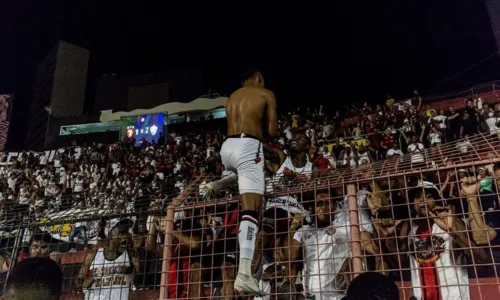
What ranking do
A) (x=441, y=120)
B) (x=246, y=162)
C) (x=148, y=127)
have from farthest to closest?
(x=148, y=127)
(x=441, y=120)
(x=246, y=162)

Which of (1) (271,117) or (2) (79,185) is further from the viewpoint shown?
(2) (79,185)

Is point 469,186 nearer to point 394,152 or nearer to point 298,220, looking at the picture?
point 298,220

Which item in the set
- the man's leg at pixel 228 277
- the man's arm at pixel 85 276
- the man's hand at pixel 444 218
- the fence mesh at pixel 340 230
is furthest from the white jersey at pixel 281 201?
the man's arm at pixel 85 276

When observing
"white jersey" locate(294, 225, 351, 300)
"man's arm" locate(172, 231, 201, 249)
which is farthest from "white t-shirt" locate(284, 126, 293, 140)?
"man's arm" locate(172, 231, 201, 249)

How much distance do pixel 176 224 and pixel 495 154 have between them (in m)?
2.95

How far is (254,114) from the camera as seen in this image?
4.48 meters

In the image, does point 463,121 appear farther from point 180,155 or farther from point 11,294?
point 11,294

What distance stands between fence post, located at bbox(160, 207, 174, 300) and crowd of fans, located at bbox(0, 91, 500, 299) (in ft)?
0.31

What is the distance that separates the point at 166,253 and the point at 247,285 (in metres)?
0.97

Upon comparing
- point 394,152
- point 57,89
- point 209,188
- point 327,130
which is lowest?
point 209,188

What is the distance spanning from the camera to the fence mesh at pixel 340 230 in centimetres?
372

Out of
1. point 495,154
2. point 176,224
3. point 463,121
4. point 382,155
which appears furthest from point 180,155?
point 495,154

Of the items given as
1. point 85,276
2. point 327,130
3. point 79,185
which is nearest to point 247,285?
point 85,276

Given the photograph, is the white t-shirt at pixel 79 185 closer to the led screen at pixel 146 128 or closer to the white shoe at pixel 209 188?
the led screen at pixel 146 128
